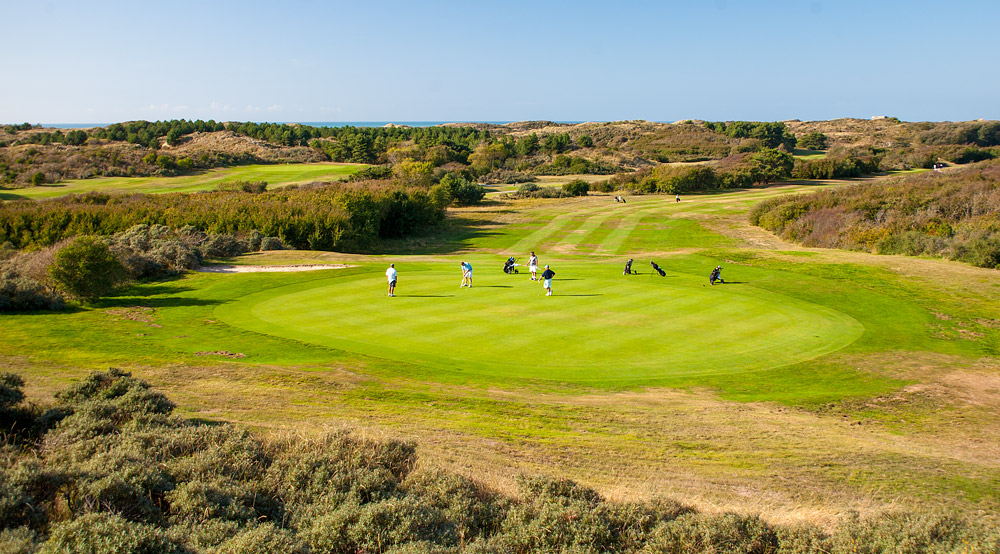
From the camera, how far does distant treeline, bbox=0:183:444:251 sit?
3941 centimetres

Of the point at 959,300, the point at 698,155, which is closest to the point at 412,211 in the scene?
the point at 959,300

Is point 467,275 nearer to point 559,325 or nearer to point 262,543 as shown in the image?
point 559,325

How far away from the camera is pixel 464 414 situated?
519 inches

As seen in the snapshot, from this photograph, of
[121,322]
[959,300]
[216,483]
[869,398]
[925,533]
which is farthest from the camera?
[959,300]

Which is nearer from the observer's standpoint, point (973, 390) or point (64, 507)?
point (64, 507)

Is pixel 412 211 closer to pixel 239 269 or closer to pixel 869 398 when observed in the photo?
pixel 239 269

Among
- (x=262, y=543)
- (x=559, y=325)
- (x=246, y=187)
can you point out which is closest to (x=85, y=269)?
(x=559, y=325)

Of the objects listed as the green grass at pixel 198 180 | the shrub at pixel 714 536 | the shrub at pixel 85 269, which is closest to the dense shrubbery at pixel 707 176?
the green grass at pixel 198 180

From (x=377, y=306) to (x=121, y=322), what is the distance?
880 cm

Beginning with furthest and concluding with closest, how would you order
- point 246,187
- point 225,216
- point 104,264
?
1. point 246,187
2. point 225,216
3. point 104,264

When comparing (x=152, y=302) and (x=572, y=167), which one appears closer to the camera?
(x=152, y=302)

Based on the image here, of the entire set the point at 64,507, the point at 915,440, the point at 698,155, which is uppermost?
the point at 698,155

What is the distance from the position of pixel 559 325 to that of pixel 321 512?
43.9 ft

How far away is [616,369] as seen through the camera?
54.1ft
